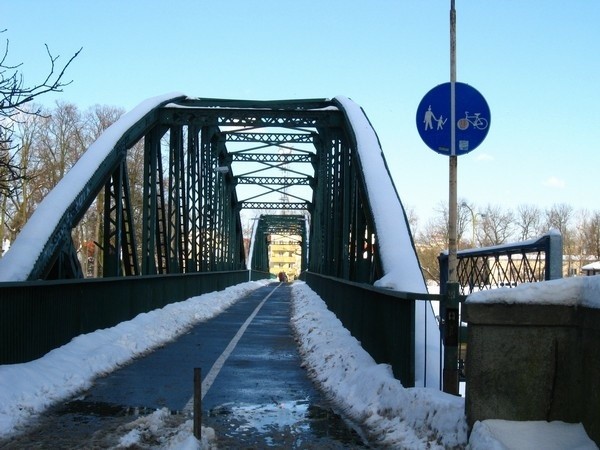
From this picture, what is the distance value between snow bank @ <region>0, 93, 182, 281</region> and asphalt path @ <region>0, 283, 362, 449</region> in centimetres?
232

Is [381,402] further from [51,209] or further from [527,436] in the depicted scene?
[51,209]

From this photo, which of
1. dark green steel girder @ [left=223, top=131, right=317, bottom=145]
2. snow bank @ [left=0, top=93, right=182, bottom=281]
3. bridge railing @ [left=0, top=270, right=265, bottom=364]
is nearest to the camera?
bridge railing @ [left=0, top=270, right=265, bottom=364]

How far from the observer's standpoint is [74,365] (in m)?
9.48

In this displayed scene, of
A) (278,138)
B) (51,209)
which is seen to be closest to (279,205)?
(278,138)

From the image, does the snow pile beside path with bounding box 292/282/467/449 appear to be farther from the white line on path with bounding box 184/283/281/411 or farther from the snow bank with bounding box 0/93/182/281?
the snow bank with bounding box 0/93/182/281

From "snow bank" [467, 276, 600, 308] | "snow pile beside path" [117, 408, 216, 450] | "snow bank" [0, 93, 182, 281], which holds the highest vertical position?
"snow bank" [0, 93, 182, 281]

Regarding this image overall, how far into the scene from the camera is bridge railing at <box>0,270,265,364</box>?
8742 millimetres

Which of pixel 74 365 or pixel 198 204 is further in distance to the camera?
pixel 198 204

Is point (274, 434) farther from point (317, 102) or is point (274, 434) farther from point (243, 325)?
point (317, 102)

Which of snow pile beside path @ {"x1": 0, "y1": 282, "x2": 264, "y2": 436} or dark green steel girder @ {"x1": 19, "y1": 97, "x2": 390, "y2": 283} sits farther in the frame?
dark green steel girder @ {"x1": 19, "y1": 97, "x2": 390, "y2": 283}

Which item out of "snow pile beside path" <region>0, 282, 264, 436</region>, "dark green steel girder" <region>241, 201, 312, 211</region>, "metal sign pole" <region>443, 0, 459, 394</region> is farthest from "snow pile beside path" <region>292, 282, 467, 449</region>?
"dark green steel girder" <region>241, 201, 312, 211</region>

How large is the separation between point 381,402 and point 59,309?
5.45 meters

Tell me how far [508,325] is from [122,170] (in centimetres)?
1295

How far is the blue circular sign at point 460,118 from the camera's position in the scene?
7078 mm
